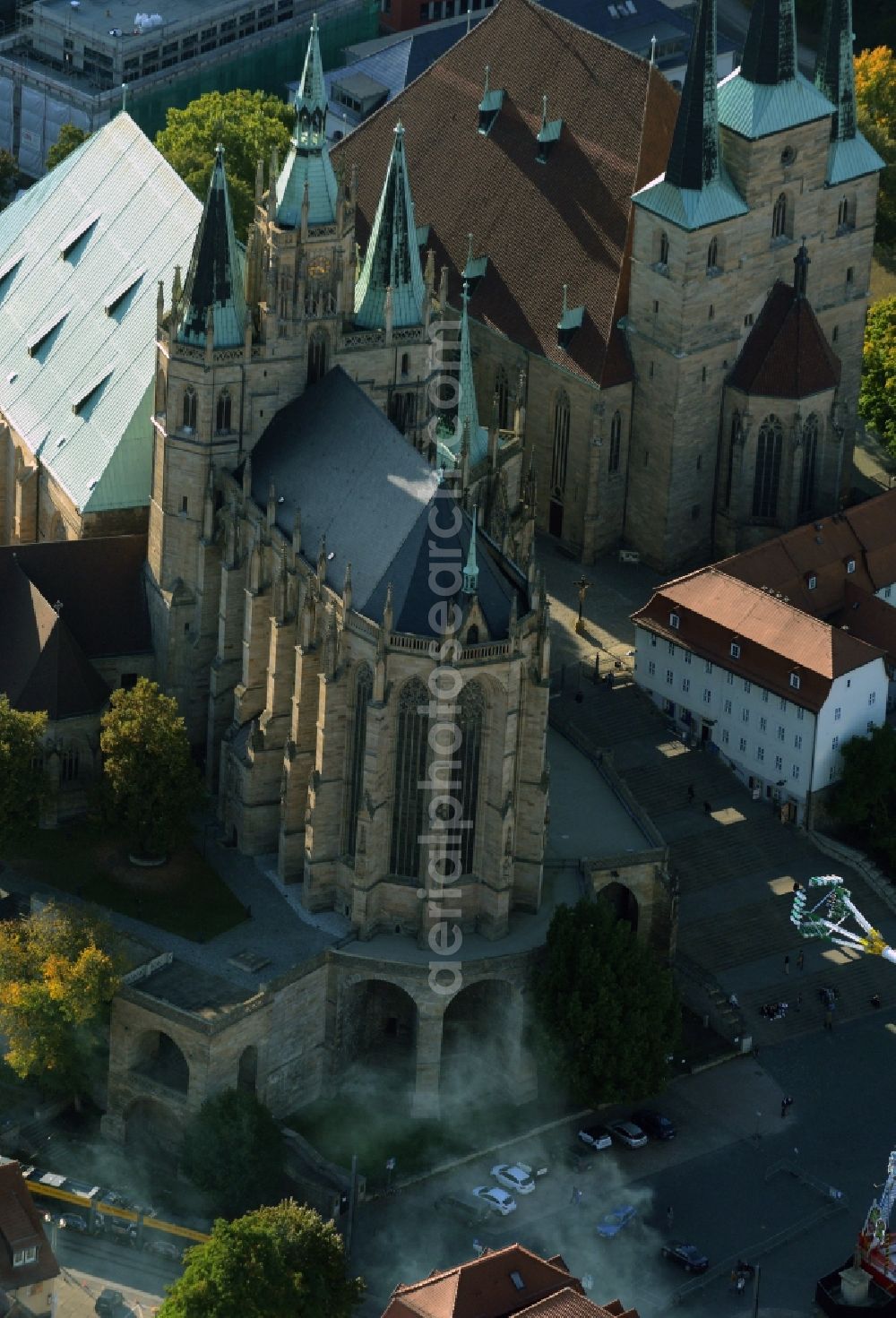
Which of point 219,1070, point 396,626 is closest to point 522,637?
point 396,626

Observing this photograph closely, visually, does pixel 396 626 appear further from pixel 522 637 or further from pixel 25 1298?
pixel 25 1298

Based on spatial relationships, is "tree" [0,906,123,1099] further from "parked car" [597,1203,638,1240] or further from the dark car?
the dark car

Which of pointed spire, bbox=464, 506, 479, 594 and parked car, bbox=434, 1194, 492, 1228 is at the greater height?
pointed spire, bbox=464, 506, 479, 594

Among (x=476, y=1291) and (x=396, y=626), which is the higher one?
(x=396, y=626)

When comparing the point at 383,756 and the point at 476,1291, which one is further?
the point at 383,756

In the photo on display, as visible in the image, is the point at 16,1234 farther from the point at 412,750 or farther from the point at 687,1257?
the point at 687,1257

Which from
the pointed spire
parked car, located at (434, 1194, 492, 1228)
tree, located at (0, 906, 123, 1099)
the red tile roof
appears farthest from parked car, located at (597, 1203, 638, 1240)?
the pointed spire

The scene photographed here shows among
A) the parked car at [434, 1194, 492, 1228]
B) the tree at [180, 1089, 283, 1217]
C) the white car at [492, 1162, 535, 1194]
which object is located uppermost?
the tree at [180, 1089, 283, 1217]
